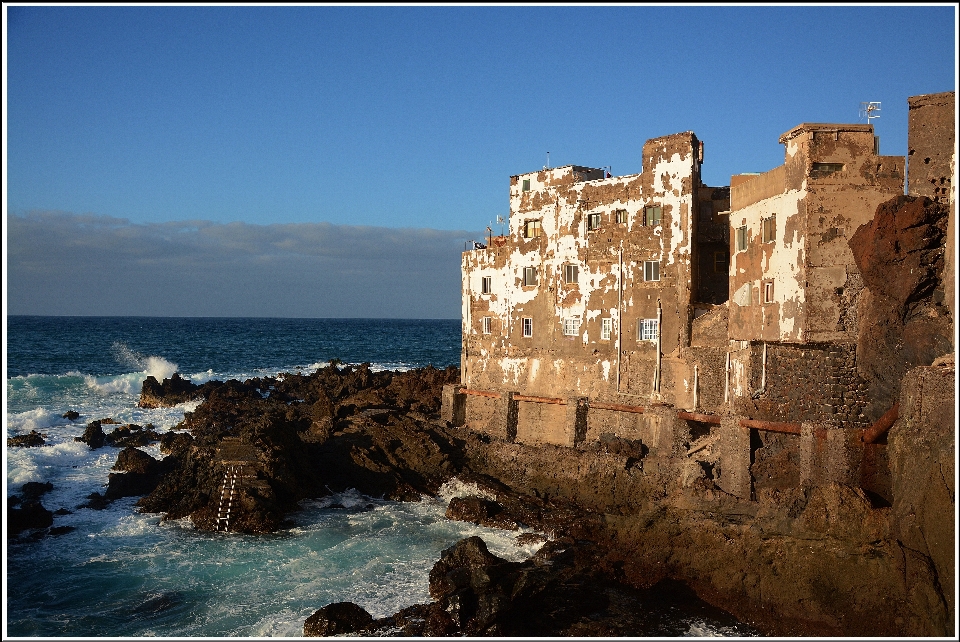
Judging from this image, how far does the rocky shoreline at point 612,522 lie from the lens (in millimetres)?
16281

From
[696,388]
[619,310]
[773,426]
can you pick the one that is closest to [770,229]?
[773,426]

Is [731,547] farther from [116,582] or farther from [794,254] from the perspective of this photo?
[116,582]

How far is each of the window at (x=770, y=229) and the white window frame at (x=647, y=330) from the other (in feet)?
23.4

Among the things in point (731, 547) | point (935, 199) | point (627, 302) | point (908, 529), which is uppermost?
point (935, 199)

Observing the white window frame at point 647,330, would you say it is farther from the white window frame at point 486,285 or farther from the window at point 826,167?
the window at point 826,167

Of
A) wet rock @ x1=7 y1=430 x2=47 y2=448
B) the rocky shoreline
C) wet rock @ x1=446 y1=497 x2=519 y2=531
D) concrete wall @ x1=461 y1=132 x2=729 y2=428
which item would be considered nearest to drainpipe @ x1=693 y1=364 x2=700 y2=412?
concrete wall @ x1=461 y1=132 x2=729 y2=428

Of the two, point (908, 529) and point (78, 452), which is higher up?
point (908, 529)

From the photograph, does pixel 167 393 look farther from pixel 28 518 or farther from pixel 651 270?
pixel 651 270

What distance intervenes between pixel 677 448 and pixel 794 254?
775 cm

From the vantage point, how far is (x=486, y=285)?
3456 centimetres

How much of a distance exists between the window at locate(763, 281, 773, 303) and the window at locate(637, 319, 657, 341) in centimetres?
681

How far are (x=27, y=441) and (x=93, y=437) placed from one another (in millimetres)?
2921

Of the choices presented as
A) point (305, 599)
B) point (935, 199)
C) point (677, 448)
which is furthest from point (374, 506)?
point (935, 199)

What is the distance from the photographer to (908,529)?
1648 centimetres
